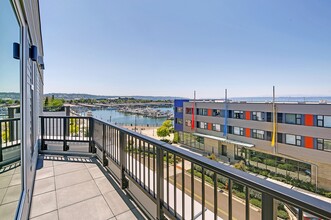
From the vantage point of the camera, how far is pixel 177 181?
5.81 ft

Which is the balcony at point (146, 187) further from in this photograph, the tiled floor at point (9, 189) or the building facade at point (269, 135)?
the building facade at point (269, 135)

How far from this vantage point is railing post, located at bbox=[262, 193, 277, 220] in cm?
81

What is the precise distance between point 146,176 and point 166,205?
1.62 ft

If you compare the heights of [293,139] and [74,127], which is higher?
[74,127]

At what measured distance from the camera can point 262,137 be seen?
16812 mm

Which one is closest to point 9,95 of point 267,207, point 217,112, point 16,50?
point 16,50

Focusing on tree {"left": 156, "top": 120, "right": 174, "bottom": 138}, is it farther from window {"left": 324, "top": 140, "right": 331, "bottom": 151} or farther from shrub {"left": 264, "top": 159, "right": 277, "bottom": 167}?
window {"left": 324, "top": 140, "right": 331, "bottom": 151}

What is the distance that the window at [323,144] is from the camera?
13174mm

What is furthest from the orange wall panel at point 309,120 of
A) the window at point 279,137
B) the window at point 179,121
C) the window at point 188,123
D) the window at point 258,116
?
the window at point 179,121

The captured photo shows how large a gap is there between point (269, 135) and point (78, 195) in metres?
17.7

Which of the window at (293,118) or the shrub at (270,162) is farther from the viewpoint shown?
the shrub at (270,162)

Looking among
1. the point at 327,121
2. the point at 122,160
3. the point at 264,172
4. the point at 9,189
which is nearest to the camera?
the point at 9,189

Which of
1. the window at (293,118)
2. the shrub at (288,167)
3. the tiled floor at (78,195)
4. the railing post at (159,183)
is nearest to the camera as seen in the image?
the railing post at (159,183)

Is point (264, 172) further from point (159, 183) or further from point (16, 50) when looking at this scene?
point (16, 50)
